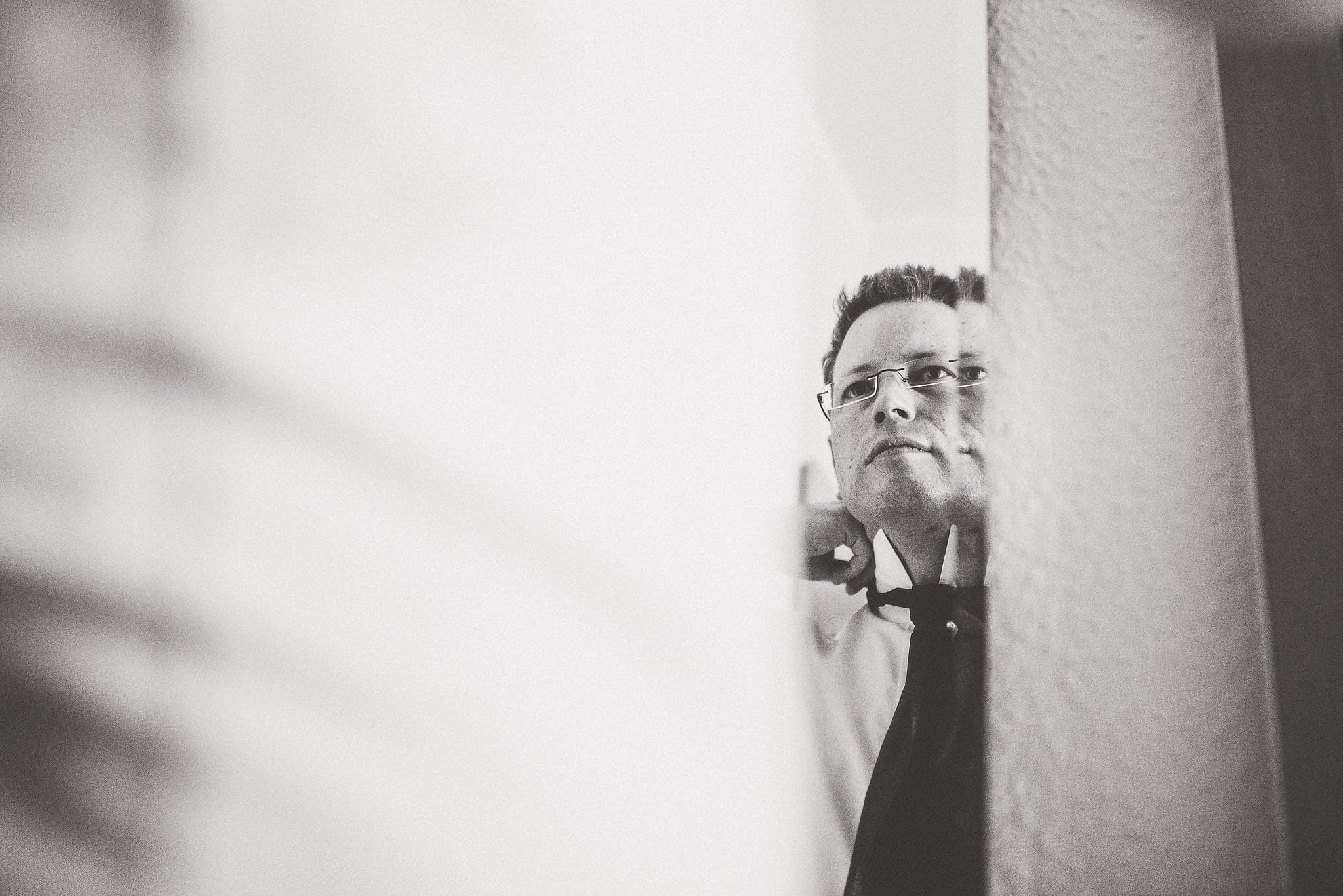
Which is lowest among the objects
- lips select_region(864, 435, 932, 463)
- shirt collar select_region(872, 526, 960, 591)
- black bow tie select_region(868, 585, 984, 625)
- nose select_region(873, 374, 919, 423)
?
black bow tie select_region(868, 585, 984, 625)

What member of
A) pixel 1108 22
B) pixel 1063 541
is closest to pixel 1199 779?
pixel 1063 541

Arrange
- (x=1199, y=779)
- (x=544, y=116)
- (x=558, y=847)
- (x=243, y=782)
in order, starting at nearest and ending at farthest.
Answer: (x=1199, y=779)
(x=243, y=782)
(x=558, y=847)
(x=544, y=116)

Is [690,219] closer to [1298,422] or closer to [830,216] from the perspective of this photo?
[830,216]

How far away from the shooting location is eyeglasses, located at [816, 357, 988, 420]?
779 mm

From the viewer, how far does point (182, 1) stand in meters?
0.61

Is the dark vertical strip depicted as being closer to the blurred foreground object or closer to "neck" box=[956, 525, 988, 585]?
"neck" box=[956, 525, 988, 585]

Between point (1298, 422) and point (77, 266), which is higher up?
point (77, 266)

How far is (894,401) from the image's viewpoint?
0.79 meters

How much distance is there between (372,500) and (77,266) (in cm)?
29

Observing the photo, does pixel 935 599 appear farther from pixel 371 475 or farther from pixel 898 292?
pixel 371 475

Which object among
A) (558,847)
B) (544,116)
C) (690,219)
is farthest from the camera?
(690,219)

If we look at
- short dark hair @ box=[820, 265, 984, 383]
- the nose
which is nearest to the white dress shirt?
the nose

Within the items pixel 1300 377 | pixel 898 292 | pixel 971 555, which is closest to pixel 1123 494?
pixel 1300 377

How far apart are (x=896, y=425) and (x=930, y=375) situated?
0.22ft
